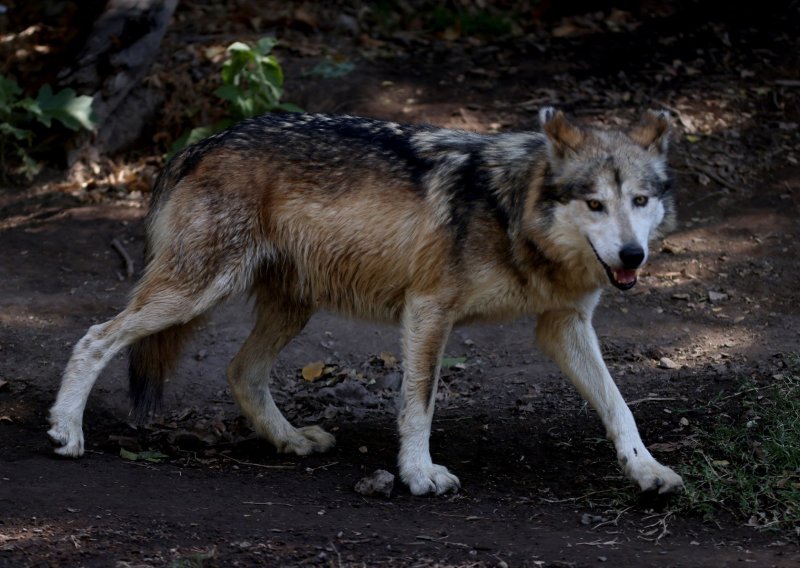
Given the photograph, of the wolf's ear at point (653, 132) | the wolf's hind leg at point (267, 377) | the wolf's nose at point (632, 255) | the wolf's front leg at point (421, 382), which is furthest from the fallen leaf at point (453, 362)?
the wolf's nose at point (632, 255)

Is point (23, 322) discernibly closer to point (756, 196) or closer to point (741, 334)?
point (741, 334)

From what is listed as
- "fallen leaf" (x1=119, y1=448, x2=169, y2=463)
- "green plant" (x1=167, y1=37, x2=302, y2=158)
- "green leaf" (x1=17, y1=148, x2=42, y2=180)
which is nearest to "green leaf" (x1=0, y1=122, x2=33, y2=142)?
"green leaf" (x1=17, y1=148, x2=42, y2=180)

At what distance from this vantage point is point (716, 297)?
7.52m

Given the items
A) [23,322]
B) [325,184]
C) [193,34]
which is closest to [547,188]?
[325,184]

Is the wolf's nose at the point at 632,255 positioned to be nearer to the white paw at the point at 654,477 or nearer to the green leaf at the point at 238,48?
the white paw at the point at 654,477

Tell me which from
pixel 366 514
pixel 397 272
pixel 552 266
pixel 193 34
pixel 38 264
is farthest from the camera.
→ pixel 193 34

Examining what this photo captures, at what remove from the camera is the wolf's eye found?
15.6ft

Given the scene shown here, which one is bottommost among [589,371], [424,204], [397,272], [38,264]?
[38,264]

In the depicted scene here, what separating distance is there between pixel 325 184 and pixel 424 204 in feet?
1.84

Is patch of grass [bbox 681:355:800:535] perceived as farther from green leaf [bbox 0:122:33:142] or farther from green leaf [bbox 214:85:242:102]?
green leaf [bbox 0:122:33:142]

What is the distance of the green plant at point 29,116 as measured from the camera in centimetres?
894

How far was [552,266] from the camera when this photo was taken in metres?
5.07

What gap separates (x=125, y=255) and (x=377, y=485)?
4.02m

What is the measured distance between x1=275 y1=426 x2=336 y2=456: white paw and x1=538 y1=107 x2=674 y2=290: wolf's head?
178 cm
